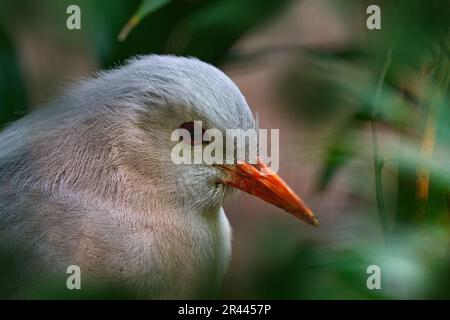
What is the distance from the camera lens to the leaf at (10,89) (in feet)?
6.12

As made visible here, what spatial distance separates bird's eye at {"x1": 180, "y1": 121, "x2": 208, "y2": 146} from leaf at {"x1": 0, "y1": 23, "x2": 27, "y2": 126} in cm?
44

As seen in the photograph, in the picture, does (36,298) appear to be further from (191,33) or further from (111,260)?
(191,33)

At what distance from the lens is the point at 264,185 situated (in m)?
1.67

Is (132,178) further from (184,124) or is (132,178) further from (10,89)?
(10,89)

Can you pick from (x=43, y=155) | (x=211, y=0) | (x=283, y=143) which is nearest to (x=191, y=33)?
(x=211, y=0)

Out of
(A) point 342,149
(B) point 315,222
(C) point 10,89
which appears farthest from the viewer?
(C) point 10,89

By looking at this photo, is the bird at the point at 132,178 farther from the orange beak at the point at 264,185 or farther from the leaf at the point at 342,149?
the leaf at the point at 342,149

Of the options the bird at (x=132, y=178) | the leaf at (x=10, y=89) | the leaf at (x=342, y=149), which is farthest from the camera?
the leaf at (x=10, y=89)

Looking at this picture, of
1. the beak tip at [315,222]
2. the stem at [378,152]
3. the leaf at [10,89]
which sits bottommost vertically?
the beak tip at [315,222]

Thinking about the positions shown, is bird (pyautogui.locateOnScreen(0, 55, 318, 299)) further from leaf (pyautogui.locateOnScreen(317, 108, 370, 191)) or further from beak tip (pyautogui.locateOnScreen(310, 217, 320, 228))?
leaf (pyautogui.locateOnScreen(317, 108, 370, 191))

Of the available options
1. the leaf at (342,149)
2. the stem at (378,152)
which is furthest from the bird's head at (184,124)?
the stem at (378,152)

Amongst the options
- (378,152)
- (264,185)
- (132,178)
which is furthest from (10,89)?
(378,152)

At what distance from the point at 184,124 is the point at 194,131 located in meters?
0.03

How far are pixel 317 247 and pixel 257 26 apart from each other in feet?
2.65
